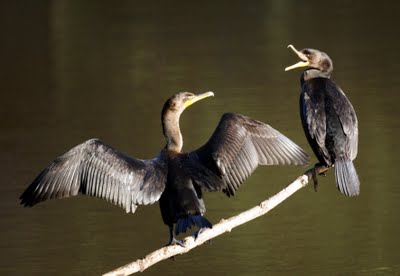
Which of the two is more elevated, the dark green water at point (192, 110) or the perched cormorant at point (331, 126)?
the perched cormorant at point (331, 126)

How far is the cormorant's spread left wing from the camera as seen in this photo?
7348 millimetres

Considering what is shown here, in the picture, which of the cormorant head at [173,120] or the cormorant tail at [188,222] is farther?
the cormorant head at [173,120]

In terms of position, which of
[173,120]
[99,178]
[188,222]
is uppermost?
[173,120]

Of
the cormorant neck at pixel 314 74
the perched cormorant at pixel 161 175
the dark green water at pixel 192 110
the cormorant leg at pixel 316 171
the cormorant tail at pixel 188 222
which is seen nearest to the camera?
the cormorant tail at pixel 188 222

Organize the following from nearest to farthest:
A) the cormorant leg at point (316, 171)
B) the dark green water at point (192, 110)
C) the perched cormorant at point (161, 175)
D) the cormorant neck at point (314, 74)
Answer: the perched cormorant at point (161, 175)
the cormorant leg at point (316, 171)
the cormorant neck at point (314, 74)
the dark green water at point (192, 110)

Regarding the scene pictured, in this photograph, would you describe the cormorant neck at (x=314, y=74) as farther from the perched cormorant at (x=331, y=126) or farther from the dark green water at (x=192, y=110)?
the dark green water at (x=192, y=110)

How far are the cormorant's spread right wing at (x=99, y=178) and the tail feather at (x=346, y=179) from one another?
45.9 inches

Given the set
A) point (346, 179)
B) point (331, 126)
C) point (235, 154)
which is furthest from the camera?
point (331, 126)

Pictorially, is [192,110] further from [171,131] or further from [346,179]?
[171,131]

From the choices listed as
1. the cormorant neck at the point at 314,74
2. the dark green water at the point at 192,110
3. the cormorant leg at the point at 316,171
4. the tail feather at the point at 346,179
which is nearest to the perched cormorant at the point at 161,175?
the cormorant leg at the point at 316,171

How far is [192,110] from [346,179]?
7.53 m

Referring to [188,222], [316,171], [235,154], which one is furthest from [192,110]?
[188,222]

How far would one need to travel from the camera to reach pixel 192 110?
1523 cm

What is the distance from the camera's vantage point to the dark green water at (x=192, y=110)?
9.80 metres
